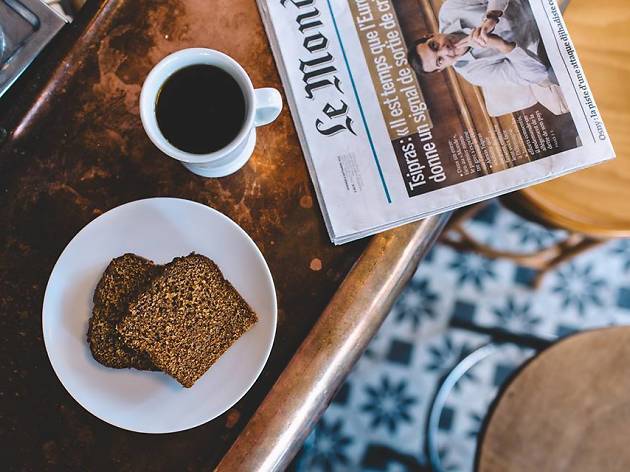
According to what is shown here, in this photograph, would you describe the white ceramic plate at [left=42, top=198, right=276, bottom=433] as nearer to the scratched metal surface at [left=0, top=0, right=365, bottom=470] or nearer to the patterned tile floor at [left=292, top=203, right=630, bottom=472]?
the scratched metal surface at [left=0, top=0, right=365, bottom=470]

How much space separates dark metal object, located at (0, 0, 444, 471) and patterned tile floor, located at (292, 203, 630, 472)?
487mm

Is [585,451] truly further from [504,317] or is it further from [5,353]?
[5,353]

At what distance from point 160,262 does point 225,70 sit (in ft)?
0.67

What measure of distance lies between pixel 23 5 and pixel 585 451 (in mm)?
926

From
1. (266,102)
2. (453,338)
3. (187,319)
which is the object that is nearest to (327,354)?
(187,319)

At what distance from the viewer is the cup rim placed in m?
0.54

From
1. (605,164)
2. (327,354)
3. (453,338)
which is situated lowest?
(453,338)

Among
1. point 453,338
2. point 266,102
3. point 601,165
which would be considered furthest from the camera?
point 453,338

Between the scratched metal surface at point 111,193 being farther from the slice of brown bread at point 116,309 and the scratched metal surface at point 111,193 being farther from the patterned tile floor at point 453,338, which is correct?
the patterned tile floor at point 453,338

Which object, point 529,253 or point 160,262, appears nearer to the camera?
point 160,262

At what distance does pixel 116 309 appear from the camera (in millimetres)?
588

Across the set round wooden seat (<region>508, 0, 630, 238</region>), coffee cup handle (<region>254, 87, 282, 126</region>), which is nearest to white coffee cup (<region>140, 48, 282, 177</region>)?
coffee cup handle (<region>254, 87, 282, 126</region>)

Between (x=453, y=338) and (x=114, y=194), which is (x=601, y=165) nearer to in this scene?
(x=453, y=338)

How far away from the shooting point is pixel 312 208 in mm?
642
